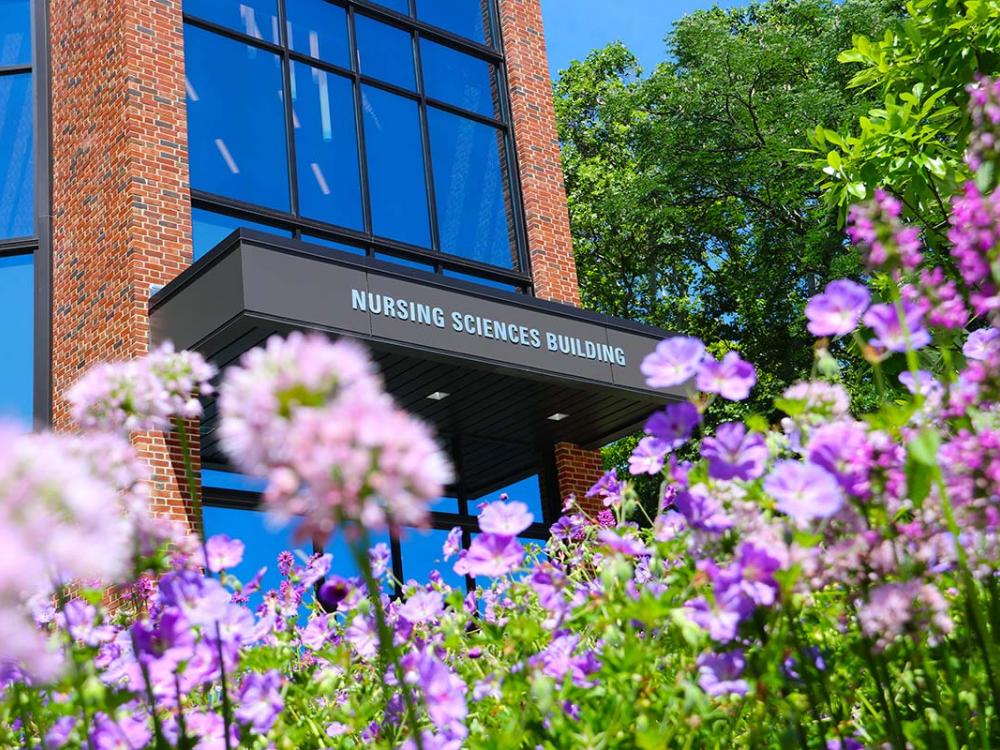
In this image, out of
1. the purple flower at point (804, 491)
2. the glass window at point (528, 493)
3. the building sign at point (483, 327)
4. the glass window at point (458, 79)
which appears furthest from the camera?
the glass window at point (458, 79)

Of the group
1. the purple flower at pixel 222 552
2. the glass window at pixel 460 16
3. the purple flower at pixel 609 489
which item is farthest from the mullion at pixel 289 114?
the purple flower at pixel 222 552

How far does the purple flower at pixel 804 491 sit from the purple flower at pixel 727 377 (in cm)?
26

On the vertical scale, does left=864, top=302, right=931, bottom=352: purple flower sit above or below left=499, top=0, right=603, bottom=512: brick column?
below

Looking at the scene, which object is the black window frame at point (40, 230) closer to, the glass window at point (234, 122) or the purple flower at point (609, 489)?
the glass window at point (234, 122)

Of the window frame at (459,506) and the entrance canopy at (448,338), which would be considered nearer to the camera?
the entrance canopy at (448,338)

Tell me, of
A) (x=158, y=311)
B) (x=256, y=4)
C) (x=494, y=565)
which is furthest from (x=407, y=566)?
(x=494, y=565)

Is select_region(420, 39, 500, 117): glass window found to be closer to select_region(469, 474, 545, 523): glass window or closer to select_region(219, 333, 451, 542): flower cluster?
select_region(469, 474, 545, 523): glass window

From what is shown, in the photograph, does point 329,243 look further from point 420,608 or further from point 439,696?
point 439,696

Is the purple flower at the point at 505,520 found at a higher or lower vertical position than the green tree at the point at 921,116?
lower

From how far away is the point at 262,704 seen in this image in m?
1.76

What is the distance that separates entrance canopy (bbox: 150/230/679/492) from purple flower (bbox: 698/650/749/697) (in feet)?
23.2

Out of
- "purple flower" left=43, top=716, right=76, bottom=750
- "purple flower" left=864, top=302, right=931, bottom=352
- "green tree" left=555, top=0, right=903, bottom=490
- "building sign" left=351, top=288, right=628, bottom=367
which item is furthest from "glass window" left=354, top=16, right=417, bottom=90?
"purple flower" left=864, top=302, right=931, bottom=352

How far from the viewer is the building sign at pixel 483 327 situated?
360 inches

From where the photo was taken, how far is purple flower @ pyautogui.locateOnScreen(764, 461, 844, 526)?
133 centimetres
